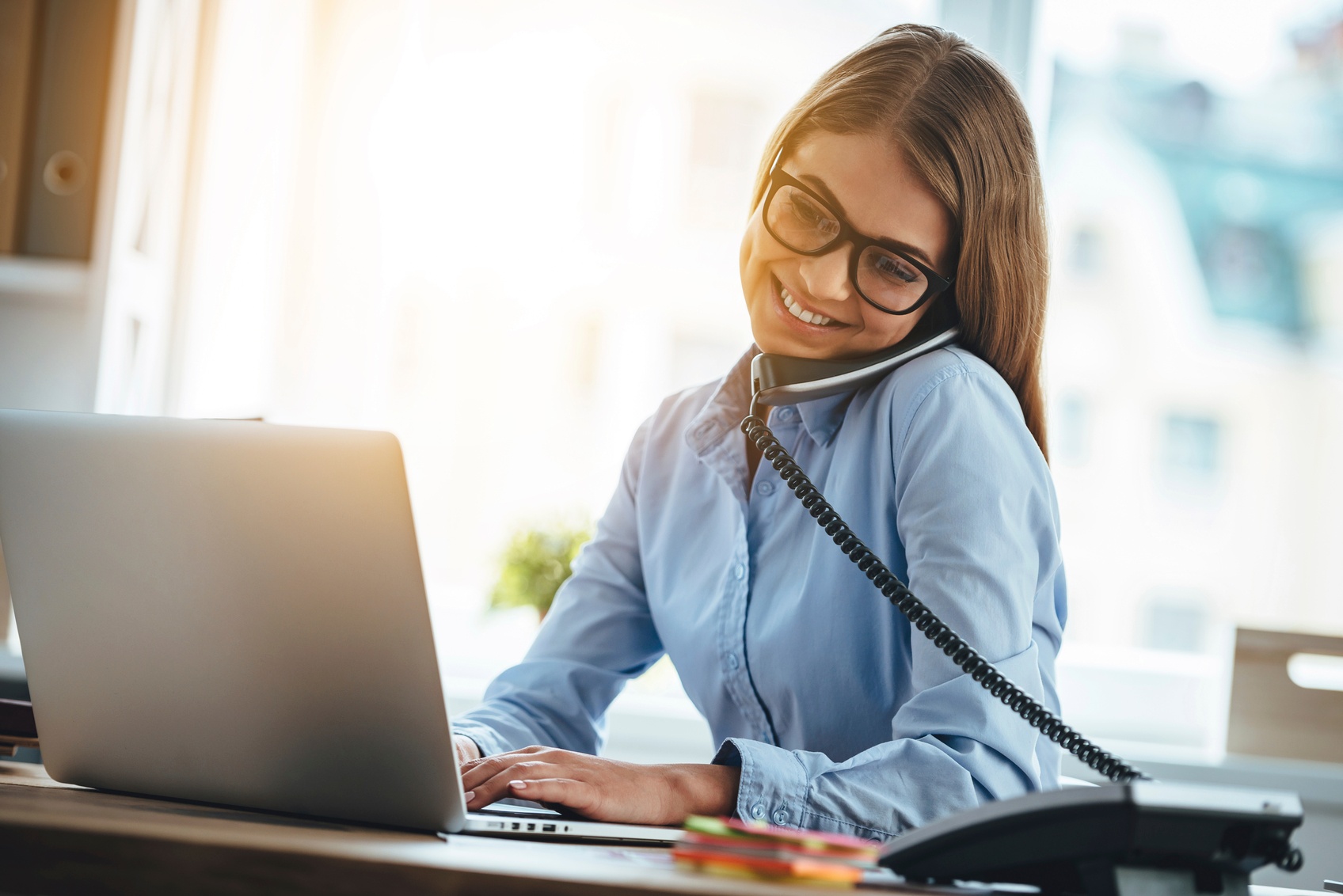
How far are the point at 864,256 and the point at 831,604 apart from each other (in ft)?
1.17

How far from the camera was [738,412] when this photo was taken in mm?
1307

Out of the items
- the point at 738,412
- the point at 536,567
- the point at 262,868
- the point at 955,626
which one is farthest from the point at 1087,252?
the point at 262,868

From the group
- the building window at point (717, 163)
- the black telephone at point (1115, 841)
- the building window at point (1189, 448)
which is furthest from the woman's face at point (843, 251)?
the building window at point (1189, 448)

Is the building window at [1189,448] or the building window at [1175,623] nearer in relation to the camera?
the building window at [1175,623]

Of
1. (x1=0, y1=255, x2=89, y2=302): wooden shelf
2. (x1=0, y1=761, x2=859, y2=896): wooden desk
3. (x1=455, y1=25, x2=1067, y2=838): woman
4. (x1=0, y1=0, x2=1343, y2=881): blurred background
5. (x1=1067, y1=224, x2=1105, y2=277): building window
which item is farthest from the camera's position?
(x1=1067, y1=224, x2=1105, y2=277): building window

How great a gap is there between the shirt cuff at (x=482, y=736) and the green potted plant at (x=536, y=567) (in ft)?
2.91

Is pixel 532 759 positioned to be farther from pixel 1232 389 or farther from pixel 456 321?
pixel 1232 389

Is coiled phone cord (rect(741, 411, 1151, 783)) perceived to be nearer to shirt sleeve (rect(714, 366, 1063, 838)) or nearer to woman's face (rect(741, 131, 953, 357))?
shirt sleeve (rect(714, 366, 1063, 838))

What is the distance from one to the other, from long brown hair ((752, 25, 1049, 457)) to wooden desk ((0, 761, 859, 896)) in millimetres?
772

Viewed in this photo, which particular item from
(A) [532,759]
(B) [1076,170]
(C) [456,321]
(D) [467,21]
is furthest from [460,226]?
(A) [532,759]

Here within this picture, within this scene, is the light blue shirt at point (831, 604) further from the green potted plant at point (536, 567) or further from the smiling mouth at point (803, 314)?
the green potted plant at point (536, 567)

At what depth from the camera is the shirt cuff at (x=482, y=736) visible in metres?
1.09

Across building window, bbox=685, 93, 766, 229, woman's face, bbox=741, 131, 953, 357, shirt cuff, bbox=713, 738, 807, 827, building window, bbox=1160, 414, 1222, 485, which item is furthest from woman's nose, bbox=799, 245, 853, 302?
building window, bbox=1160, 414, 1222, 485

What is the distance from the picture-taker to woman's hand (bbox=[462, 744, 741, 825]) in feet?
2.68
